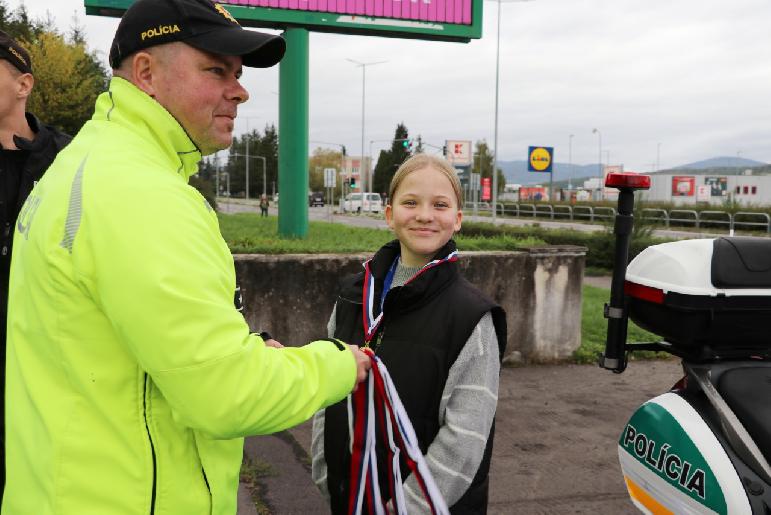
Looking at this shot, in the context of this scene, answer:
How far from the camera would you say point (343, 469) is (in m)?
2.26

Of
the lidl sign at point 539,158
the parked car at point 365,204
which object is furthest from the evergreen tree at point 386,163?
the lidl sign at point 539,158

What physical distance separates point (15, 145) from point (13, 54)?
37 centimetres

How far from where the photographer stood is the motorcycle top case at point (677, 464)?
2.07 metres

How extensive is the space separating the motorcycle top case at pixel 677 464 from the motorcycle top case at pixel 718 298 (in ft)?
0.76

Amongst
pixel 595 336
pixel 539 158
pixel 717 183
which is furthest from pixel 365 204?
pixel 717 183

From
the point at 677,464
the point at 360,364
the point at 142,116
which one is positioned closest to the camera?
the point at 142,116

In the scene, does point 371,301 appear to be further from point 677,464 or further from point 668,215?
point 668,215

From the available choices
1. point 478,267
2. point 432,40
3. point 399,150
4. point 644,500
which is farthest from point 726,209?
point 399,150

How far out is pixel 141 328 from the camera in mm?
1341

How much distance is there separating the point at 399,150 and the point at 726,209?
54578 mm

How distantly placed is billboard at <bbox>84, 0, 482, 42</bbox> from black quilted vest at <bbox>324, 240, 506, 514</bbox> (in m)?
6.84

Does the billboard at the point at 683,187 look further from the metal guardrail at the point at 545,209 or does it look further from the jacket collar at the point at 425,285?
the jacket collar at the point at 425,285

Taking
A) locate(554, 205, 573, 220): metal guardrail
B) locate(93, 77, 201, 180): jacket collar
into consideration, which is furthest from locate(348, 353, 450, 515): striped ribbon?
locate(554, 205, 573, 220): metal guardrail

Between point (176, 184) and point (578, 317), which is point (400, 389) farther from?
point (578, 317)
